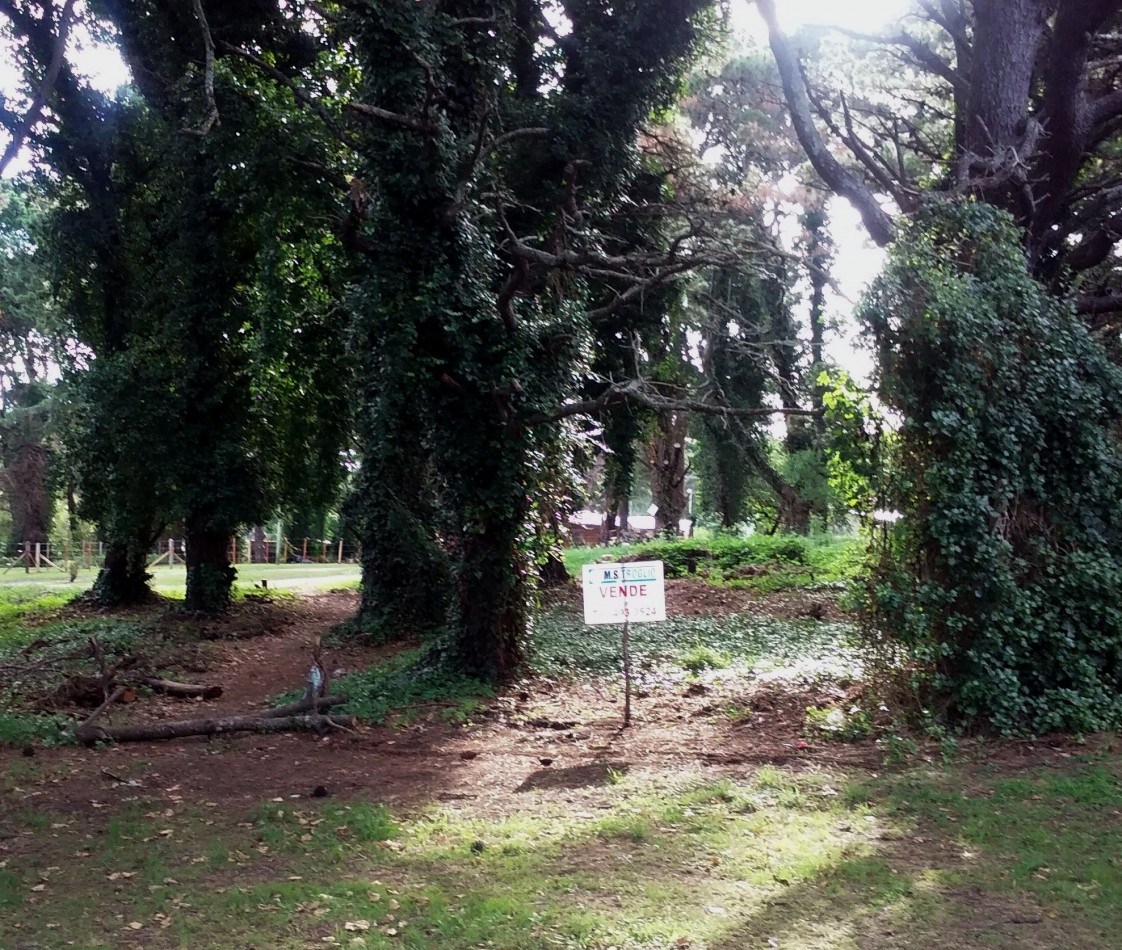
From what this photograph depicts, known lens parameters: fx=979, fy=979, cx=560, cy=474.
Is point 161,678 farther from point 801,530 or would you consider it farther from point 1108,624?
point 801,530

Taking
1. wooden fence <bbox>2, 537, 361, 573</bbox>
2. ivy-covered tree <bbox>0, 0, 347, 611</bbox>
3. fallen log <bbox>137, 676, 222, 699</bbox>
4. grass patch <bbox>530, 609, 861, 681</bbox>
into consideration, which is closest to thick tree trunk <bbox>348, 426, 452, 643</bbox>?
grass patch <bbox>530, 609, 861, 681</bbox>

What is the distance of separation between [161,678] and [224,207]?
356 inches

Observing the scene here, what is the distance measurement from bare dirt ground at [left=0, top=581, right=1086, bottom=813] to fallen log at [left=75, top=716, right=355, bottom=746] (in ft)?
0.32

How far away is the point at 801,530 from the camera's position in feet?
118

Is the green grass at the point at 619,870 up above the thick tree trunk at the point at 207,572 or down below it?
below

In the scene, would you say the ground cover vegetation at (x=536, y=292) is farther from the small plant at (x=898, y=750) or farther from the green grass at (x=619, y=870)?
the green grass at (x=619, y=870)

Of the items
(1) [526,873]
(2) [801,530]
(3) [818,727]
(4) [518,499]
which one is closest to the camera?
(1) [526,873]

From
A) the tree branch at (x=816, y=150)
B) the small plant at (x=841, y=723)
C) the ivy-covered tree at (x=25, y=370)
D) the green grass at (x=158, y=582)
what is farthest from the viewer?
the ivy-covered tree at (x=25, y=370)

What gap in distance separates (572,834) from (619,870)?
83 cm

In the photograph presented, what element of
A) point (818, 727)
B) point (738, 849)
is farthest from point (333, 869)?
point (818, 727)

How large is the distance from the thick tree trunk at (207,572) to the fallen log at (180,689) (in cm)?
685

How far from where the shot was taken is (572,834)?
6520 millimetres

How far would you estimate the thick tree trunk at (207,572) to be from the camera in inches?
742

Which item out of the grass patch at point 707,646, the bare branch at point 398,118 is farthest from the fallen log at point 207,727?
the bare branch at point 398,118
